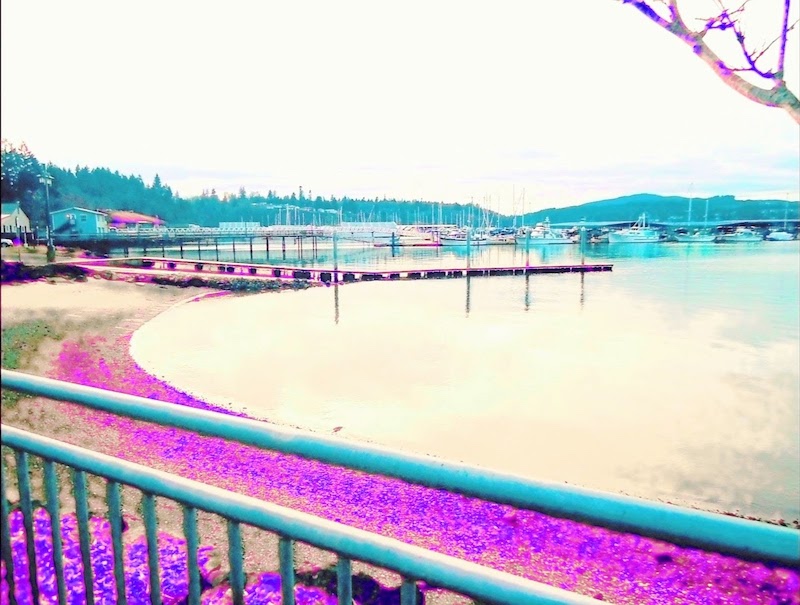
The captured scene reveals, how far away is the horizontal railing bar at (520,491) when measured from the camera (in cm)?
80

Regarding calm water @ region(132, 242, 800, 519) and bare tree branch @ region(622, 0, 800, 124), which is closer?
bare tree branch @ region(622, 0, 800, 124)

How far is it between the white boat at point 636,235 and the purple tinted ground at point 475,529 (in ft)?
→ 338

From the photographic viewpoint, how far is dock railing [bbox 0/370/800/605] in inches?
32.9

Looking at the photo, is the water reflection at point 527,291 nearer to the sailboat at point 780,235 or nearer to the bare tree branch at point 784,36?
the bare tree branch at point 784,36

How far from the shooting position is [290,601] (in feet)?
4.10

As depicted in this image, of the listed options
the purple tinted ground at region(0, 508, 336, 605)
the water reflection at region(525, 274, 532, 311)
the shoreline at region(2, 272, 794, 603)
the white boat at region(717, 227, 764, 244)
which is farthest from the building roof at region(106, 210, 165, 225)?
the white boat at region(717, 227, 764, 244)

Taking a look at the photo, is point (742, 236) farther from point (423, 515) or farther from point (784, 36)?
point (784, 36)

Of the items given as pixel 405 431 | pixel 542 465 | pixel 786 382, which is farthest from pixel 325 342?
pixel 786 382

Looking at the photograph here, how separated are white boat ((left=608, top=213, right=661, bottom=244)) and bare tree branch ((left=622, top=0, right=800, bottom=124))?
106 m

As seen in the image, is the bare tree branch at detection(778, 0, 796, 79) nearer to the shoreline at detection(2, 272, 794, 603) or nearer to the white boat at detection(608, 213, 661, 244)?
the shoreline at detection(2, 272, 794, 603)

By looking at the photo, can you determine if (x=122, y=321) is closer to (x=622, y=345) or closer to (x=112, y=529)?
(x=622, y=345)

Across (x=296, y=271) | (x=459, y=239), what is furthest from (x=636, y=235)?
(x=296, y=271)

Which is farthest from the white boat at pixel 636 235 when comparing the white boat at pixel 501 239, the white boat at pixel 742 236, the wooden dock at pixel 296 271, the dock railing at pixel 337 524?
the dock railing at pixel 337 524

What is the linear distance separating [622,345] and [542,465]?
485 inches
